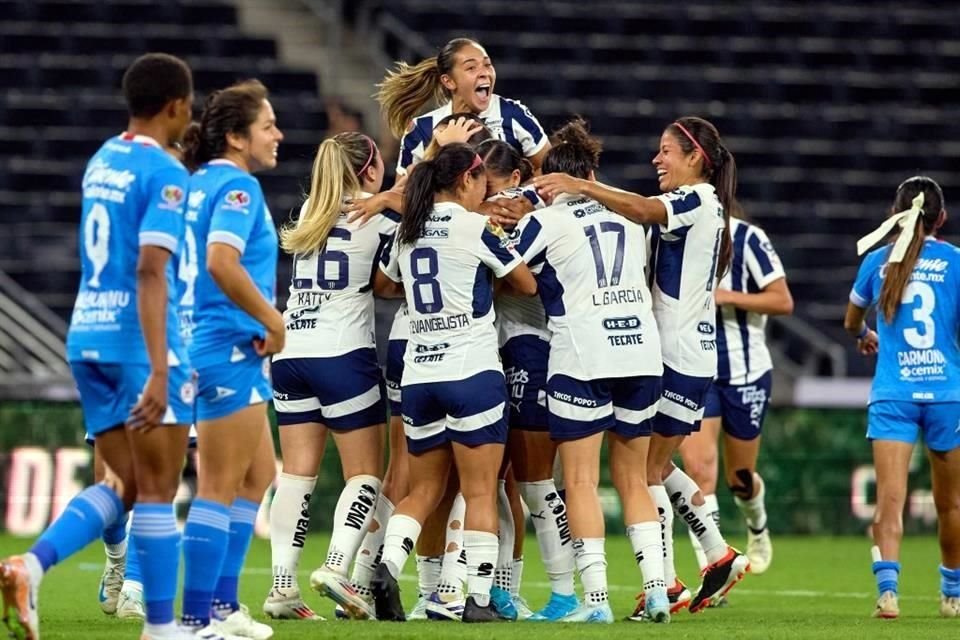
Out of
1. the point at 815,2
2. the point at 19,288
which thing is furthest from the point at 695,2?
the point at 19,288

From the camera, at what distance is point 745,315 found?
11.2 m

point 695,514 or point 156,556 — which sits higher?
point 156,556

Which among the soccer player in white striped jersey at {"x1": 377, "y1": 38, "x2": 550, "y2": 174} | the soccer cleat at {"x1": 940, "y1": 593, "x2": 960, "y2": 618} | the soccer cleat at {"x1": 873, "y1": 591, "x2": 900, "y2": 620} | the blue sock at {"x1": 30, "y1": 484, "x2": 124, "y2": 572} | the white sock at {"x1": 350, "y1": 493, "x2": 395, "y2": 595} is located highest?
the soccer player in white striped jersey at {"x1": 377, "y1": 38, "x2": 550, "y2": 174}

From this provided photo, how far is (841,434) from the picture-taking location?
1568 cm

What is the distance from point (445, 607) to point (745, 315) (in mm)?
3894

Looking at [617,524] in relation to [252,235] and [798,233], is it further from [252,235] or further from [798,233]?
[252,235]

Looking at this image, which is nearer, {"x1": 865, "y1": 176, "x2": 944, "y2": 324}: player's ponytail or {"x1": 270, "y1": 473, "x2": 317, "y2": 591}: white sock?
{"x1": 270, "y1": 473, "x2": 317, "y2": 591}: white sock

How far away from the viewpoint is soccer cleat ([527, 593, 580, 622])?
8305mm

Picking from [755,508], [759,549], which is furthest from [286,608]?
[759,549]

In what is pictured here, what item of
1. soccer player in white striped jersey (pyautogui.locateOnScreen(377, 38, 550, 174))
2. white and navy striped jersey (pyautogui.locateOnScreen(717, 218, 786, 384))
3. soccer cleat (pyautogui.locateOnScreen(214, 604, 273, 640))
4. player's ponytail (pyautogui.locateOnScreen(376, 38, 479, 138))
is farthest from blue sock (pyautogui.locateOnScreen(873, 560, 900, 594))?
soccer cleat (pyautogui.locateOnScreen(214, 604, 273, 640))

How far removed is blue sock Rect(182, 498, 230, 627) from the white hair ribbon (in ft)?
13.3

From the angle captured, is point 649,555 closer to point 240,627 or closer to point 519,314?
point 519,314

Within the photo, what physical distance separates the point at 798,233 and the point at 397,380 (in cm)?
1180

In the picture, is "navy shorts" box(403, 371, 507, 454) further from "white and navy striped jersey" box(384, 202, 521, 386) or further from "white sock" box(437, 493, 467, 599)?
"white sock" box(437, 493, 467, 599)
